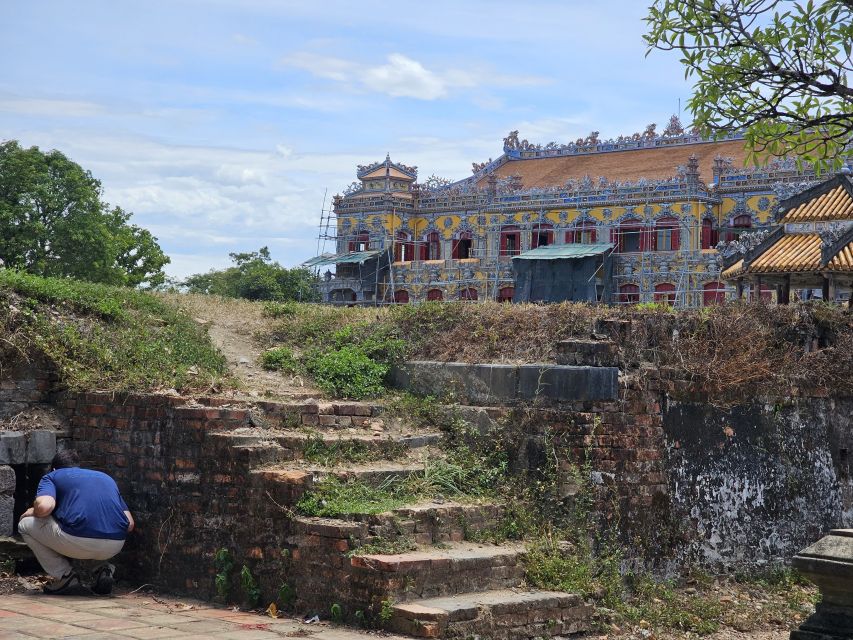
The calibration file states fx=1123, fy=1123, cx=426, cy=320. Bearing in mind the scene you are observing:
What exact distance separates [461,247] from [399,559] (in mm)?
39022

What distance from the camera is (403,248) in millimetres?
47938

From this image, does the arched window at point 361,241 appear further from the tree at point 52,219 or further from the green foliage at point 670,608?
the green foliage at point 670,608

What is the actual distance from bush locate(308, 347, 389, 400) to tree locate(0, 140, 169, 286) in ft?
87.0

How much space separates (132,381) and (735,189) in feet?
107

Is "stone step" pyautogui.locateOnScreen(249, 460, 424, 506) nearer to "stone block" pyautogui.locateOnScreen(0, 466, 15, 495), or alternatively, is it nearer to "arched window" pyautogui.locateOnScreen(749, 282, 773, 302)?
"stone block" pyautogui.locateOnScreen(0, 466, 15, 495)

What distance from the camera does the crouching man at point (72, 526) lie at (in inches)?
359

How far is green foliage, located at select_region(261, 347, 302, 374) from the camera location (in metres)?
11.9

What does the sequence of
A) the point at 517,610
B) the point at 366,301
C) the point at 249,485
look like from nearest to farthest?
1. the point at 517,610
2. the point at 249,485
3. the point at 366,301

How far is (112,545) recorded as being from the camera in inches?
366

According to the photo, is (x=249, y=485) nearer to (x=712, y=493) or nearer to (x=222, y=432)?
(x=222, y=432)

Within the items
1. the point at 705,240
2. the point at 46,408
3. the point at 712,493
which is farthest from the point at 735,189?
the point at 46,408

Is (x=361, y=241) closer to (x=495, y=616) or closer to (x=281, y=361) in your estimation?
(x=281, y=361)

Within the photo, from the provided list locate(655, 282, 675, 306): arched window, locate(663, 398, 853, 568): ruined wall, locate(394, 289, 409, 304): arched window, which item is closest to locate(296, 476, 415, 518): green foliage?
locate(663, 398, 853, 568): ruined wall

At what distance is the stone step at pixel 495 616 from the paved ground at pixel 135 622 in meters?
0.23
